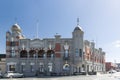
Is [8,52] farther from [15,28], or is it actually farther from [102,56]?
[102,56]

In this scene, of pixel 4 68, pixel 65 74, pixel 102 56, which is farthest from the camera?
pixel 102 56

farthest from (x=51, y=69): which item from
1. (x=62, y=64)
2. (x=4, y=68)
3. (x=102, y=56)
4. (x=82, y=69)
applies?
(x=102, y=56)

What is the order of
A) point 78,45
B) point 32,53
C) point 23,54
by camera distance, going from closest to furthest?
1. point 78,45
2. point 32,53
3. point 23,54

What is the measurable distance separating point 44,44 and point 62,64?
7.77m

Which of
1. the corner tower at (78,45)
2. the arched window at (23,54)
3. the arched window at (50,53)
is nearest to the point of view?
the corner tower at (78,45)

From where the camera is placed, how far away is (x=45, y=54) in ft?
276

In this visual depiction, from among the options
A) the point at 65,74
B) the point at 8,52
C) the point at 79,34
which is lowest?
the point at 65,74

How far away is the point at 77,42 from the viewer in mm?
83312

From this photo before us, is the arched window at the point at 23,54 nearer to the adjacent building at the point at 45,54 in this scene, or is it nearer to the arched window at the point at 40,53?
the adjacent building at the point at 45,54

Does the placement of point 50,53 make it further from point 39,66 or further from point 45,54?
point 39,66

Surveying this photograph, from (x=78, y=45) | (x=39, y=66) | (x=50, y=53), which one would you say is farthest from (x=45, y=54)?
(x=78, y=45)

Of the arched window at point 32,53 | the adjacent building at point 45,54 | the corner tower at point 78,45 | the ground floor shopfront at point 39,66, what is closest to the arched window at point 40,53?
the adjacent building at point 45,54

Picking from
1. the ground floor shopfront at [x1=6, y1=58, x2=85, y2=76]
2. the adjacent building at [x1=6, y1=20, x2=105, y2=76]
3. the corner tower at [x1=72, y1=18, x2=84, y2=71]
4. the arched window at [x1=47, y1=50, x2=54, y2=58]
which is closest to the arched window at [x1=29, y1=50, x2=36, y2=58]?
the adjacent building at [x1=6, y1=20, x2=105, y2=76]

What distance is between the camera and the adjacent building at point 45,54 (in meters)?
83.2
